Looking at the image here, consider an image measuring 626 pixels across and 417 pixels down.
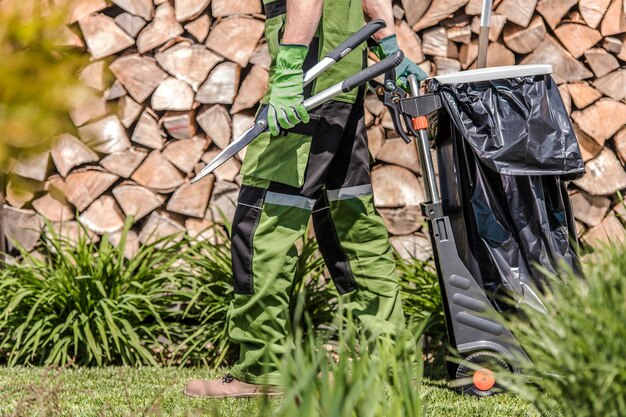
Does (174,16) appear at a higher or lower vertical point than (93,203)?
higher

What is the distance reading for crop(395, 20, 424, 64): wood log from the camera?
3.59 meters

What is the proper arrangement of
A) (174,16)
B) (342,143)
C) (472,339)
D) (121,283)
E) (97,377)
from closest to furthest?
(472,339) → (342,143) → (97,377) → (121,283) → (174,16)

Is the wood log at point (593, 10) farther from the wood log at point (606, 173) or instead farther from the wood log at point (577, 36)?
the wood log at point (606, 173)

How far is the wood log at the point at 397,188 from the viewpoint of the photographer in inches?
144

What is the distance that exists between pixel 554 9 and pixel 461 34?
1.35 feet

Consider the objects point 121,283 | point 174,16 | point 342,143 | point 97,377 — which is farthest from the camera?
point 174,16

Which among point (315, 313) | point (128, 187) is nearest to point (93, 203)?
point (128, 187)

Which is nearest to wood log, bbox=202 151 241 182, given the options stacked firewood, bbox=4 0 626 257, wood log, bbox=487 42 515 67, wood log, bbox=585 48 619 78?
stacked firewood, bbox=4 0 626 257

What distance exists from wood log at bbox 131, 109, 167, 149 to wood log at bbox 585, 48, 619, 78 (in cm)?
192

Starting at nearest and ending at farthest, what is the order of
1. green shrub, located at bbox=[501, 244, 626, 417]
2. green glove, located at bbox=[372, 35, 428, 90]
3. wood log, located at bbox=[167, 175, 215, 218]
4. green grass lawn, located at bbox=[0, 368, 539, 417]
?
green shrub, located at bbox=[501, 244, 626, 417] → green grass lawn, located at bbox=[0, 368, 539, 417] → green glove, located at bbox=[372, 35, 428, 90] → wood log, located at bbox=[167, 175, 215, 218]

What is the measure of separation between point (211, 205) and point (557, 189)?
5.41 feet

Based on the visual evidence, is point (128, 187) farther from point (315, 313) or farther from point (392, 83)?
point (392, 83)

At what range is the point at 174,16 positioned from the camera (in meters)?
3.67

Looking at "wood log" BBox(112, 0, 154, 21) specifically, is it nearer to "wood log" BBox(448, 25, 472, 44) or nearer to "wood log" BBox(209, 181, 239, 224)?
"wood log" BBox(209, 181, 239, 224)
